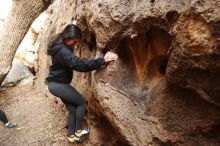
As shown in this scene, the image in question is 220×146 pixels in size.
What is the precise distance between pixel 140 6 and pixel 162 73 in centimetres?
93

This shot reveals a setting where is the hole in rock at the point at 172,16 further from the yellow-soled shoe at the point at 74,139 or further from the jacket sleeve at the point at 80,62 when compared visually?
the yellow-soled shoe at the point at 74,139

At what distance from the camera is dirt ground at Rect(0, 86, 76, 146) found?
5.41 metres

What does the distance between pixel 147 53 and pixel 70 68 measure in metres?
1.13

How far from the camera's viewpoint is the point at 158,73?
4.19 m

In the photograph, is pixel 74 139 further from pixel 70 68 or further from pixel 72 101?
pixel 70 68

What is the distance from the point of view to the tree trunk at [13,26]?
19.3ft

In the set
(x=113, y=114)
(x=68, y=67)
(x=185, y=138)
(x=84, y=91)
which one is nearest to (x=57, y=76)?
(x=68, y=67)

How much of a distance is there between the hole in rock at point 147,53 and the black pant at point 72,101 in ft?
2.94

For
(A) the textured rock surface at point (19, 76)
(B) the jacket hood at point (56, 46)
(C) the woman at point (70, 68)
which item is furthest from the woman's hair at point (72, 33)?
(A) the textured rock surface at point (19, 76)

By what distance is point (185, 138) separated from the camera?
12.4 ft

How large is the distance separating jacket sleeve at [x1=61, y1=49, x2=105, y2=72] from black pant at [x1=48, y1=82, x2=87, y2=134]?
17.9 inches

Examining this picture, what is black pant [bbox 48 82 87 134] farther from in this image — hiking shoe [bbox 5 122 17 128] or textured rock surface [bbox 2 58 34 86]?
A: textured rock surface [bbox 2 58 34 86]

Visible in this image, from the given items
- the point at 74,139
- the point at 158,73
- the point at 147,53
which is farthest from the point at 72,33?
the point at 74,139

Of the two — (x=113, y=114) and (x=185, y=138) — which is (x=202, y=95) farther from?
(x=113, y=114)
